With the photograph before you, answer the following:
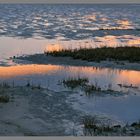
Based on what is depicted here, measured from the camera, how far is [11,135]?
6.14m

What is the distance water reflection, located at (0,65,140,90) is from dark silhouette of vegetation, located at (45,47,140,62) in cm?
17

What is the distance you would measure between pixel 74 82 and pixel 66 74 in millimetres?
131

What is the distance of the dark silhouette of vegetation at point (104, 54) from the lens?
6.53m

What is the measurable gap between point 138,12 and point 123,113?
1162 mm

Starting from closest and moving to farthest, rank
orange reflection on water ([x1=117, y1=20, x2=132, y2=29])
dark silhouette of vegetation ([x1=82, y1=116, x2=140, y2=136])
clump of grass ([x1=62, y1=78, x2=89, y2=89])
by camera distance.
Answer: dark silhouette of vegetation ([x1=82, y1=116, x2=140, y2=136]), clump of grass ([x1=62, y1=78, x2=89, y2=89]), orange reflection on water ([x1=117, y1=20, x2=132, y2=29])

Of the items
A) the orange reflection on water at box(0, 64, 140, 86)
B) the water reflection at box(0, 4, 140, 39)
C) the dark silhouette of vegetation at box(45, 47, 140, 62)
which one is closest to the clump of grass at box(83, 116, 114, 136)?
the orange reflection on water at box(0, 64, 140, 86)

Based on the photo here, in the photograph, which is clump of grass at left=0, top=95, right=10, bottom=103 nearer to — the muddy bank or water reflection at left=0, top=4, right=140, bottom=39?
the muddy bank

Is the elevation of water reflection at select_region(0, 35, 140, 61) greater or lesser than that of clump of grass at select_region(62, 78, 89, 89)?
greater

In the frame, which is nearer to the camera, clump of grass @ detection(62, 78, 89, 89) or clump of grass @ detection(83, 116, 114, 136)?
clump of grass @ detection(83, 116, 114, 136)

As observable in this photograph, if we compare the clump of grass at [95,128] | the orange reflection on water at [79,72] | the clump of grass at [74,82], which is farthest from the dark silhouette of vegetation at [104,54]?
the clump of grass at [95,128]

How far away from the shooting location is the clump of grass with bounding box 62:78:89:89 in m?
6.38

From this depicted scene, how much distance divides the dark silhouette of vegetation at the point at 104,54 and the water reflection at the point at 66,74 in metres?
0.17

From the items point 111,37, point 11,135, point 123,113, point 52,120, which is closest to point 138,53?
point 111,37

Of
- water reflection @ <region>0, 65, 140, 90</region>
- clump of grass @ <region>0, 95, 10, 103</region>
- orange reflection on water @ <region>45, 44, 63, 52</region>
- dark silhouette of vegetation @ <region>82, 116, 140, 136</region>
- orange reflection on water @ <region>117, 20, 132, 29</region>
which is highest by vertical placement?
A: orange reflection on water @ <region>117, 20, 132, 29</region>
